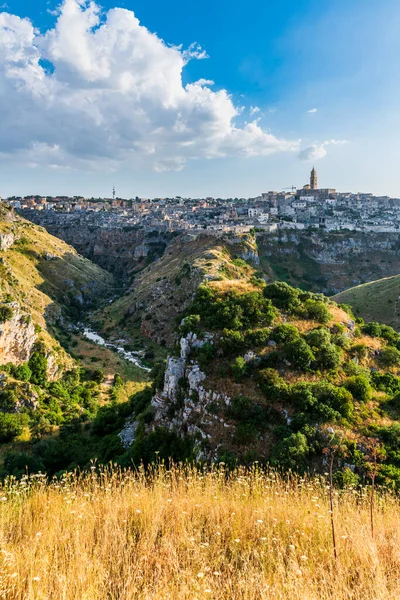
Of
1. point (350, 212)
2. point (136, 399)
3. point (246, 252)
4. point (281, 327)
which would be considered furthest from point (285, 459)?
point (350, 212)

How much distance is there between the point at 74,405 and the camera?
127 ft

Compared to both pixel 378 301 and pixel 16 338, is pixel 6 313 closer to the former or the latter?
pixel 16 338

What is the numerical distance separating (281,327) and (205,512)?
18624 mm

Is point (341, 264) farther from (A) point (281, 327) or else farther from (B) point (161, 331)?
(A) point (281, 327)

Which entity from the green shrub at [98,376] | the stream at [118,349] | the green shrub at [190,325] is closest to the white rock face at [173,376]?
the green shrub at [190,325]

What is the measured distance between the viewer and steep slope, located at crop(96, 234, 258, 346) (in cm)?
5997

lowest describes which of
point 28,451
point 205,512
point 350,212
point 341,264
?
point 28,451

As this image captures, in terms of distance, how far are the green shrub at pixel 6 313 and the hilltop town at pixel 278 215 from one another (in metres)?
48.9

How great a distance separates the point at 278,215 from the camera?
122m

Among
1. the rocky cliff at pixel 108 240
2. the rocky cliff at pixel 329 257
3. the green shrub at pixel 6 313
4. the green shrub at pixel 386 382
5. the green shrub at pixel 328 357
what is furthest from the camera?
the rocky cliff at pixel 108 240

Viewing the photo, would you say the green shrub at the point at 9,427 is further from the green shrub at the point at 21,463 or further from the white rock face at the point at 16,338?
the white rock face at the point at 16,338

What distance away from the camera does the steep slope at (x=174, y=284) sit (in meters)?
60.0

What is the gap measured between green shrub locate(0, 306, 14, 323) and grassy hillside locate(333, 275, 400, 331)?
49032 mm

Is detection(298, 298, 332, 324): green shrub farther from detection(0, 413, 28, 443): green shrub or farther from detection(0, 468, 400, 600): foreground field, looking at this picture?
detection(0, 413, 28, 443): green shrub
